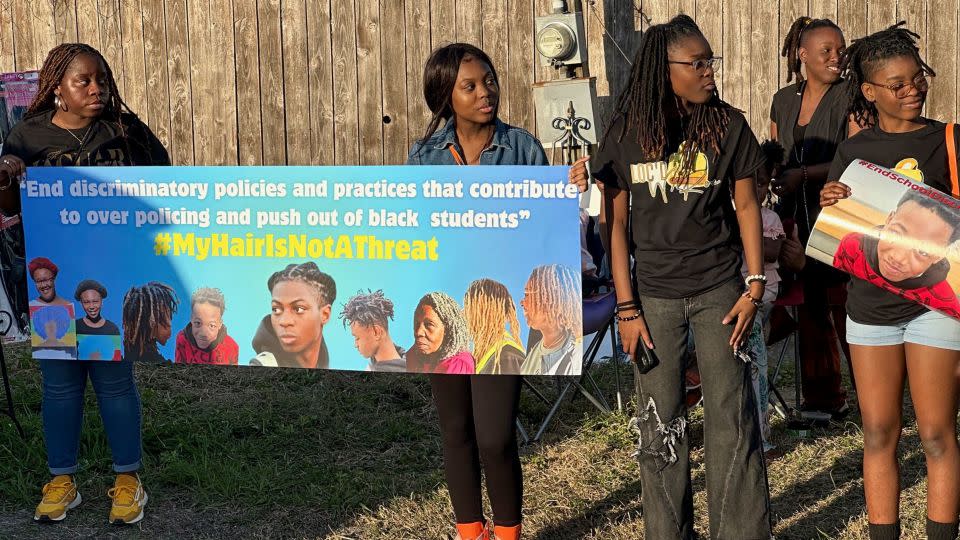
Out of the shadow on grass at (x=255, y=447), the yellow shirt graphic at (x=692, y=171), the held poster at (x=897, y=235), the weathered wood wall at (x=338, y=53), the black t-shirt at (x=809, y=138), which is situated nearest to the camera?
the held poster at (x=897, y=235)

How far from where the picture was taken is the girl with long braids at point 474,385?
396 cm

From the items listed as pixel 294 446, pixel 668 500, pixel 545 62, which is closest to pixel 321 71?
pixel 545 62

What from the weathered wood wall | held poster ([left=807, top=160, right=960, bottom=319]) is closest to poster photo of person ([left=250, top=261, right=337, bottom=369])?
held poster ([left=807, top=160, right=960, bottom=319])

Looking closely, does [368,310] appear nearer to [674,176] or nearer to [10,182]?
[674,176]

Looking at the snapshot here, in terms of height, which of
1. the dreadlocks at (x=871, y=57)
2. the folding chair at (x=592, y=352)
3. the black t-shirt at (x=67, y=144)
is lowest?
→ the folding chair at (x=592, y=352)

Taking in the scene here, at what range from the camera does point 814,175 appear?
534 centimetres

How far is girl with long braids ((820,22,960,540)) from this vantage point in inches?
140

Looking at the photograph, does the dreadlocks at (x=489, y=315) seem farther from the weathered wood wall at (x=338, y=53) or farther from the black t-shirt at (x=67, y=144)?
the weathered wood wall at (x=338, y=53)

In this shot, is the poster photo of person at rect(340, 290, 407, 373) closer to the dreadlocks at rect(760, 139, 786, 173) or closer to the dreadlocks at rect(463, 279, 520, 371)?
the dreadlocks at rect(463, 279, 520, 371)

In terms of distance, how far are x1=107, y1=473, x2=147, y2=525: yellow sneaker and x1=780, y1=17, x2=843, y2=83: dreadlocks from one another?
3.93m

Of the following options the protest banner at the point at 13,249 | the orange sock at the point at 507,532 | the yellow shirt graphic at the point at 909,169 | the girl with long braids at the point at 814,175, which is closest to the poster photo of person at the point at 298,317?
the orange sock at the point at 507,532

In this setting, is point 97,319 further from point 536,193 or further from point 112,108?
point 536,193

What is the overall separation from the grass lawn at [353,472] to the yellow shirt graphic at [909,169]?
1.47 m

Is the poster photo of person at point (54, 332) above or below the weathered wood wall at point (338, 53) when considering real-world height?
below
